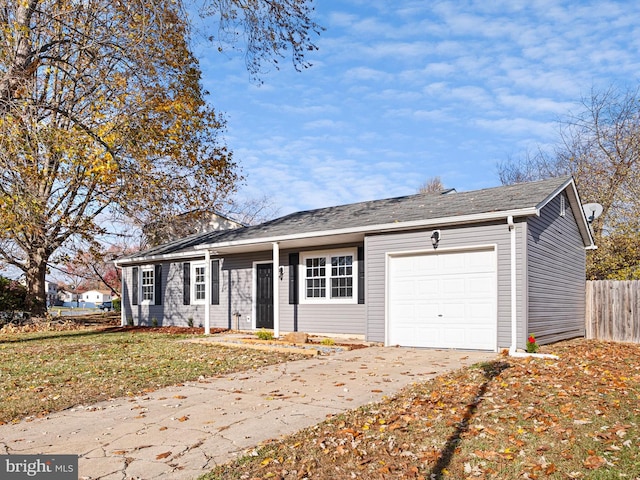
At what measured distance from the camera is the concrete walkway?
15.0 feet

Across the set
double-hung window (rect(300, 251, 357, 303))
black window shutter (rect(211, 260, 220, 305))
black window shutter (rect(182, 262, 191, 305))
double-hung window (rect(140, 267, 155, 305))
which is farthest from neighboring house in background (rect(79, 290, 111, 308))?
double-hung window (rect(300, 251, 357, 303))

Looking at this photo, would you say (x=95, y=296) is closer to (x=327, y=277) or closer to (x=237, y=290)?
(x=237, y=290)

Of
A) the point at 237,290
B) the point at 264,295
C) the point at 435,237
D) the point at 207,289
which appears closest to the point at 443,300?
the point at 435,237

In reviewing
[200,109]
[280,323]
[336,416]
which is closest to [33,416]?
[336,416]

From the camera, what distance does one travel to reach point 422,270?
11867mm

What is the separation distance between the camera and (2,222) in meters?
14.6

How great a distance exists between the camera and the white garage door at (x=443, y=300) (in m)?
10.9

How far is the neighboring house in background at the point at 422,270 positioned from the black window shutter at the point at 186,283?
1.39m

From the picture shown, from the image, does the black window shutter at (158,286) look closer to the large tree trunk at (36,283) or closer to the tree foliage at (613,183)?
the large tree trunk at (36,283)

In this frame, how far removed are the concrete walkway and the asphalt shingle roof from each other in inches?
151

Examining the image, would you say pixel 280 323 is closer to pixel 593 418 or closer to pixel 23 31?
pixel 23 31

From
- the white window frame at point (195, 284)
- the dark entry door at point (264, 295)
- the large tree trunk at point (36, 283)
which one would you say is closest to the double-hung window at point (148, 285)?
the white window frame at point (195, 284)

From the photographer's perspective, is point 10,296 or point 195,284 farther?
point 10,296

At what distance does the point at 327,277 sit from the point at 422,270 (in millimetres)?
3448
